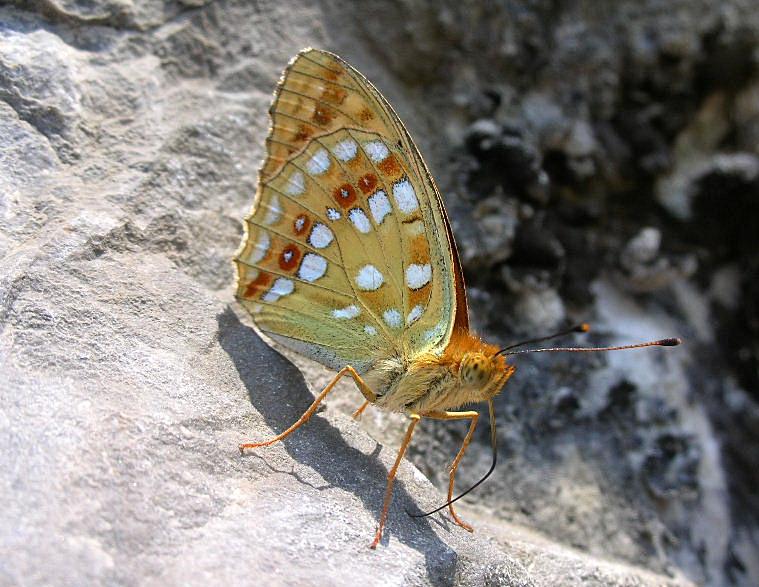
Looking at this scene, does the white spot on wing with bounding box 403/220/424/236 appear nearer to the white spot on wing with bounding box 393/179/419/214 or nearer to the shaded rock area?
the white spot on wing with bounding box 393/179/419/214

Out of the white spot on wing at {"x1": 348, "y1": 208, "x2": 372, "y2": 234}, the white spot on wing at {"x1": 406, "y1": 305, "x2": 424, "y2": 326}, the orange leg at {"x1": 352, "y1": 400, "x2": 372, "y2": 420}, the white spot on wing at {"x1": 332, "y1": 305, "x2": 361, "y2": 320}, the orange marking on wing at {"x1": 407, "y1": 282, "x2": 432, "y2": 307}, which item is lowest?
the orange leg at {"x1": 352, "y1": 400, "x2": 372, "y2": 420}

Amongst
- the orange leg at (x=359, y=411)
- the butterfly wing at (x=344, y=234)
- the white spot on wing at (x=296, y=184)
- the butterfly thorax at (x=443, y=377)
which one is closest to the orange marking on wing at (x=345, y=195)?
the butterfly wing at (x=344, y=234)

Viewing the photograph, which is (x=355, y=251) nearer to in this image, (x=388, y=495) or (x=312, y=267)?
(x=312, y=267)

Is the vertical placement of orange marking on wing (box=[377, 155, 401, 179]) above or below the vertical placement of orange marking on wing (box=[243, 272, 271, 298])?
above

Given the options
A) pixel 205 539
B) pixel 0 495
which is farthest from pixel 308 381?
pixel 0 495

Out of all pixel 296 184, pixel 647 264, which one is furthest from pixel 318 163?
pixel 647 264

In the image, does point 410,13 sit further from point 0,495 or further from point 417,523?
point 0,495

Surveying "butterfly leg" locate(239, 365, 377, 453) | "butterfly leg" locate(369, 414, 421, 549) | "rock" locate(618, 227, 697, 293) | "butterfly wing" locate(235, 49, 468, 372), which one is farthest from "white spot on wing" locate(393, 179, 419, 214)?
"rock" locate(618, 227, 697, 293)
